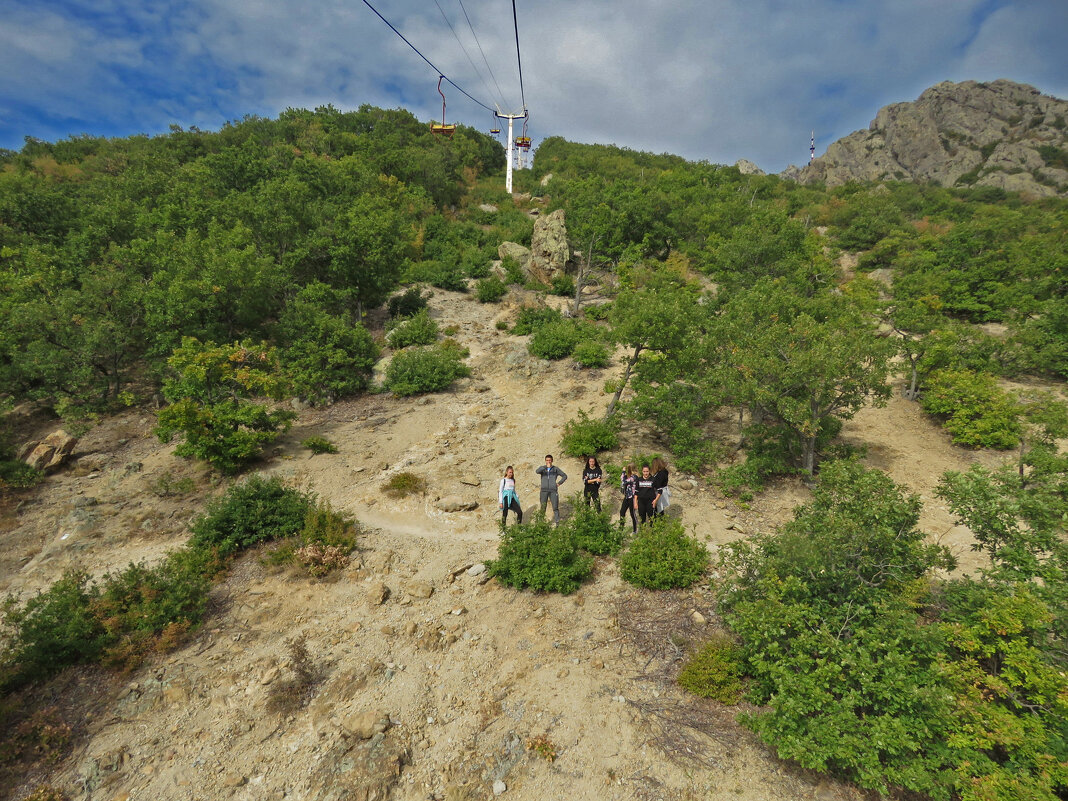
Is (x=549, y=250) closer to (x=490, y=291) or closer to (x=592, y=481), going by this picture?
(x=490, y=291)

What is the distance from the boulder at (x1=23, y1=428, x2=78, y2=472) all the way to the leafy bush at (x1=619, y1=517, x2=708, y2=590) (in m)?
18.2

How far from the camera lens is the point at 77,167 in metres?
36.8

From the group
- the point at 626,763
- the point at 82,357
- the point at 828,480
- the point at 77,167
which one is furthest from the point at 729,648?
the point at 77,167

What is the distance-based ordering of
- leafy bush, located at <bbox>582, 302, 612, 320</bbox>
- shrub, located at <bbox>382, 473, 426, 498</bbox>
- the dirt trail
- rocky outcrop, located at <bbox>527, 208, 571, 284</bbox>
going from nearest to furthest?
the dirt trail < shrub, located at <bbox>382, 473, 426, 498</bbox> < leafy bush, located at <bbox>582, 302, 612, 320</bbox> < rocky outcrop, located at <bbox>527, 208, 571, 284</bbox>

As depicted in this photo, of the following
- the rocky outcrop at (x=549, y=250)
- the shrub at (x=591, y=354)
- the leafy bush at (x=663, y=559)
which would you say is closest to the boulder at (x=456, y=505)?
the leafy bush at (x=663, y=559)

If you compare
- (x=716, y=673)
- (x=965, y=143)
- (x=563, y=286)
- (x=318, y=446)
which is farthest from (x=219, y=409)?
(x=965, y=143)

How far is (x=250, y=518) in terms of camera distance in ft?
33.2

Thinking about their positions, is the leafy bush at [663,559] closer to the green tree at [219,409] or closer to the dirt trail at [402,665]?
the dirt trail at [402,665]

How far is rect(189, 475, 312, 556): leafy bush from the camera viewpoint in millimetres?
9750

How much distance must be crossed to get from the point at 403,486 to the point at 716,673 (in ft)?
30.3

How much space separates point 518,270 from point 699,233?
621 inches

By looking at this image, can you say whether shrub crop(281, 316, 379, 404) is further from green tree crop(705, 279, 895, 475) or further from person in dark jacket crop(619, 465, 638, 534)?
green tree crop(705, 279, 895, 475)

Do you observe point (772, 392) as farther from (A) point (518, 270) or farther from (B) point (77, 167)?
(B) point (77, 167)

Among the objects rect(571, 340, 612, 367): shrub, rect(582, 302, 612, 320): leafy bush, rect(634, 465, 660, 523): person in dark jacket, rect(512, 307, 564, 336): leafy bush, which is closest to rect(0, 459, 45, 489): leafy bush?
rect(634, 465, 660, 523): person in dark jacket
